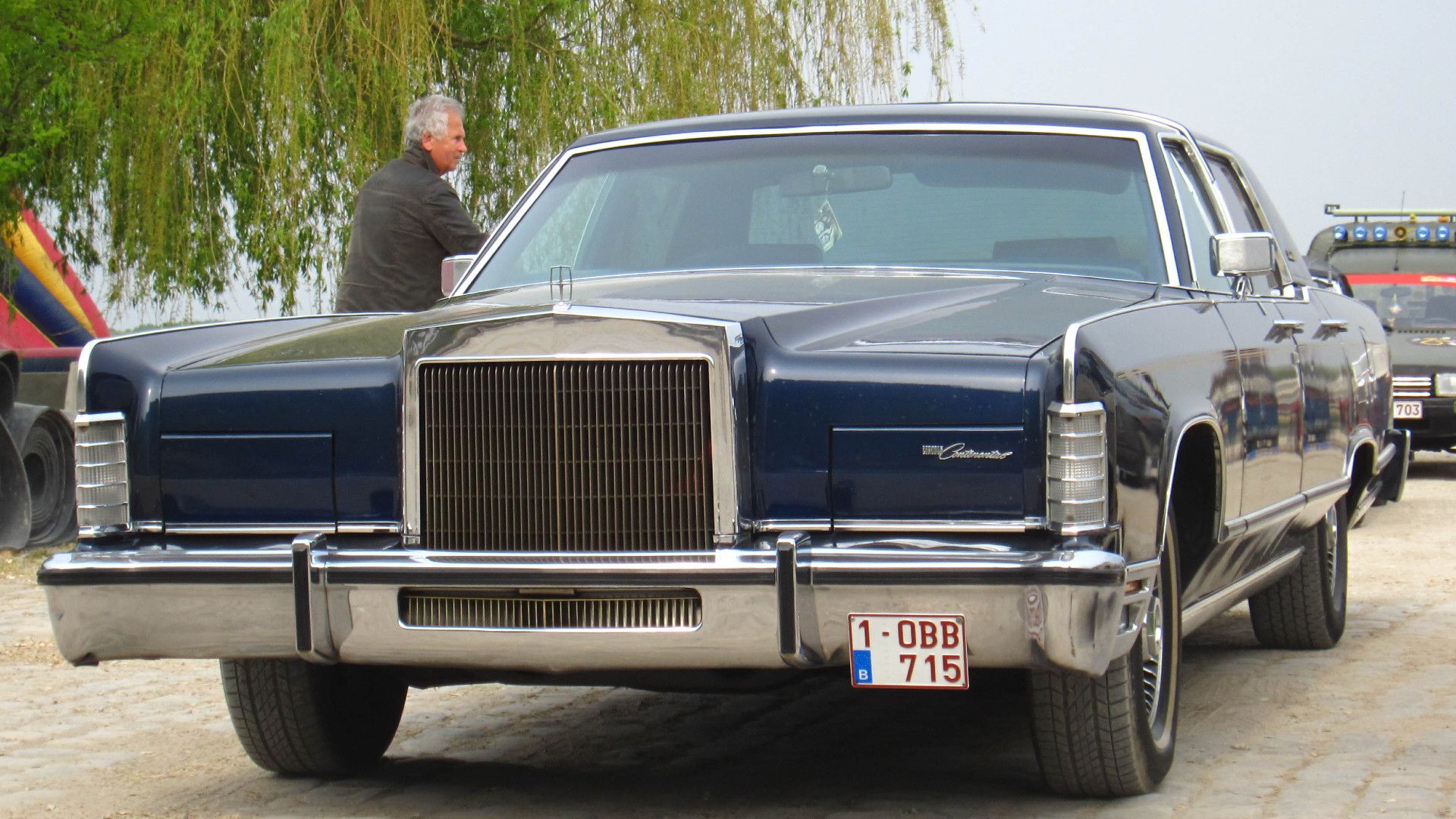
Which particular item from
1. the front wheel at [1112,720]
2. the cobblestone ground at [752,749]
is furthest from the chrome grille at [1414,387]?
the front wheel at [1112,720]

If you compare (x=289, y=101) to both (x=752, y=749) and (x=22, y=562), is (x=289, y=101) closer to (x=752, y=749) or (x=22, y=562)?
(x=22, y=562)

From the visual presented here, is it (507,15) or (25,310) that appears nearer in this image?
(507,15)

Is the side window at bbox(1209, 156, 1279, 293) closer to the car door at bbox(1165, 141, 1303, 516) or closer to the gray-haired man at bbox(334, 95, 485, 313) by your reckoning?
the car door at bbox(1165, 141, 1303, 516)

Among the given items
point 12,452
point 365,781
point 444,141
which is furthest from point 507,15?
point 365,781

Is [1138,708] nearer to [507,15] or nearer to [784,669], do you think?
[784,669]

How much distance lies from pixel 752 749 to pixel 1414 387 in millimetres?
12573

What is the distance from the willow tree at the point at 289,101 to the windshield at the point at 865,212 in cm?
777

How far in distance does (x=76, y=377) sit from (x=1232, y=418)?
116 inches

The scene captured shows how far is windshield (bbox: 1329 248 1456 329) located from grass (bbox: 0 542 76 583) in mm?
11611

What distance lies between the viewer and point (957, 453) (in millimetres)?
4031

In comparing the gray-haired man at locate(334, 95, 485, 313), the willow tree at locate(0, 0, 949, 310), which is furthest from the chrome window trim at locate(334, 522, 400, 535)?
the willow tree at locate(0, 0, 949, 310)

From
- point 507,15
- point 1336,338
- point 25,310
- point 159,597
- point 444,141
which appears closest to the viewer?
point 159,597

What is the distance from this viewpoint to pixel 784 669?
4.19m

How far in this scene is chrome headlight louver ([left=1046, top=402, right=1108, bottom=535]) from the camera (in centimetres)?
398
